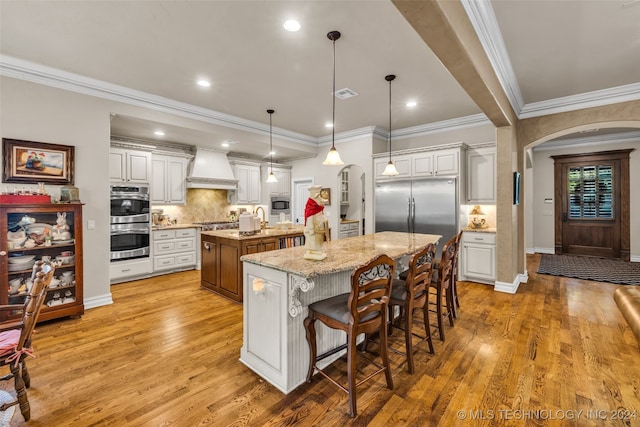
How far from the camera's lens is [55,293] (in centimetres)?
340

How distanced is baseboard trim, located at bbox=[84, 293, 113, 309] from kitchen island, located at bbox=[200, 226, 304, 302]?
1.23 metres

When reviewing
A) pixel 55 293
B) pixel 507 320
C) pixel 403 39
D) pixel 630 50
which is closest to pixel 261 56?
pixel 403 39

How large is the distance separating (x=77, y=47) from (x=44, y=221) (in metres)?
1.93

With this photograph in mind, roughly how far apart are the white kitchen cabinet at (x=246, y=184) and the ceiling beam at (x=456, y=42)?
17.4ft

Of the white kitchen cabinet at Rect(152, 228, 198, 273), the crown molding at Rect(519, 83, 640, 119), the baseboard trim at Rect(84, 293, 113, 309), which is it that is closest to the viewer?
the baseboard trim at Rect(84, 293, 113, 309)

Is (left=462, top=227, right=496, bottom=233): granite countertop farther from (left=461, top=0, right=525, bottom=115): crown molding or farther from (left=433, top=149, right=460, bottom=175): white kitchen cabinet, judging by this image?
(left=461, top=0, right=525, bottom=115): crown molding

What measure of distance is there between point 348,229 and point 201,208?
345cm

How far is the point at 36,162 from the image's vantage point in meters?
3.29

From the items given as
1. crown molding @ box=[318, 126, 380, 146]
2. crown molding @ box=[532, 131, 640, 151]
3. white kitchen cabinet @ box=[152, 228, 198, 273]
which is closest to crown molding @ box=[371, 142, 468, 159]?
crown molding @ box=[318, 126, 380, 146]

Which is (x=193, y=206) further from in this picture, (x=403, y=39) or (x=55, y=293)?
(x=403, y=39)

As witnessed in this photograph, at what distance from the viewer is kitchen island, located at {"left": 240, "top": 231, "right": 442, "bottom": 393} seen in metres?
2.01

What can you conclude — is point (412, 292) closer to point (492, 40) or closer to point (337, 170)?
point (492, 40)

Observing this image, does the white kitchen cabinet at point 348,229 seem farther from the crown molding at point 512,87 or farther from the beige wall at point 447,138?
the crown molding at point 512,87

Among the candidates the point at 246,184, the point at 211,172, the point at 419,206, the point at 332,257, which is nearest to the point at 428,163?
→ the point at 419,206
